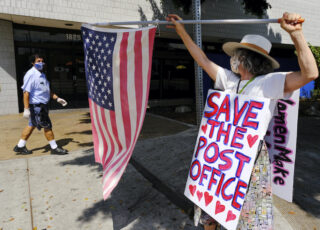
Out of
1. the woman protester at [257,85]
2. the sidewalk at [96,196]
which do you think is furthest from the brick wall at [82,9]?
the woman protester at [257,85]

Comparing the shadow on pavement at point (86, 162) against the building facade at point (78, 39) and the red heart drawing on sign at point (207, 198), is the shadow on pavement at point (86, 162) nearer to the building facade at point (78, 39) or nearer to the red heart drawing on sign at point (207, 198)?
the red heart drawing on sign at point (207, 198)

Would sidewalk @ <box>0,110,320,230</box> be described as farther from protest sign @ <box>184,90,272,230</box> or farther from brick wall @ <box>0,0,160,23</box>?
brick wall @ <box>0,0,160,23</box>

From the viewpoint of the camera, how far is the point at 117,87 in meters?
2.72

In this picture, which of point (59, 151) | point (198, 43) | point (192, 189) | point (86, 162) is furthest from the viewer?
point (59, 151)

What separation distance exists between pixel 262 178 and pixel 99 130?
5.88ft

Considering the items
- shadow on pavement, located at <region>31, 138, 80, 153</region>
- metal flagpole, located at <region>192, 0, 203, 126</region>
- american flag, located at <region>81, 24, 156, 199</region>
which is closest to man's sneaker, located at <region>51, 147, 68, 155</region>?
shadow on pavement, located at <region>31, 138, 80, 153</region>

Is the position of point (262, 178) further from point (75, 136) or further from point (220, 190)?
point (75, 136)

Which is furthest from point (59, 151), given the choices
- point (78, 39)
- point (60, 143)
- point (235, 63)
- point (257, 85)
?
point (78, 39)

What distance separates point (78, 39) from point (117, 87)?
33.0 feet

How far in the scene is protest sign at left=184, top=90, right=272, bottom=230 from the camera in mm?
1899

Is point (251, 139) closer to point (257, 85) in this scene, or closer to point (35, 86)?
point (257, 85)

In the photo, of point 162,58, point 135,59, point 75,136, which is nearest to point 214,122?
point 135,59

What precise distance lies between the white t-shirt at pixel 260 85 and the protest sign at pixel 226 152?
7cm

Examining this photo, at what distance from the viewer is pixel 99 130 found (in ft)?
9.65
